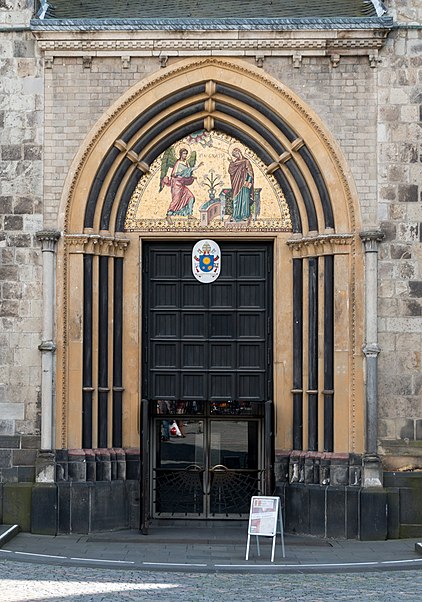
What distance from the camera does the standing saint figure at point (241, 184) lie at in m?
20.3

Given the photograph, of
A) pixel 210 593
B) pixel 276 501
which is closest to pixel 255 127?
pixel 276 501

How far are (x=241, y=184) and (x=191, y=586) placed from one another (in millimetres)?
7638

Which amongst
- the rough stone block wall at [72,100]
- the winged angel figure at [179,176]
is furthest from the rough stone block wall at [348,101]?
the rough stone block wall at [72,100]

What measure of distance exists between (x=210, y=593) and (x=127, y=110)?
8553 millimetres

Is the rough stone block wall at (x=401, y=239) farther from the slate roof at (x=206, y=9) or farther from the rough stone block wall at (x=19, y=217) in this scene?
the rough stone block wall at (x=19, y=217)

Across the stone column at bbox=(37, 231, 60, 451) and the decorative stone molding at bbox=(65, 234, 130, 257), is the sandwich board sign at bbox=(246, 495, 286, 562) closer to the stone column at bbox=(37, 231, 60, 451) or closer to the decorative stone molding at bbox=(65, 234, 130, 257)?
the stone column at bbox=(37, 231, 60, 451)

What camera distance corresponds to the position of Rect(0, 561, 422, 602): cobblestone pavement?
46.6 feet

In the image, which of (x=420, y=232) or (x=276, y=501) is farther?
(x=420, y=232)

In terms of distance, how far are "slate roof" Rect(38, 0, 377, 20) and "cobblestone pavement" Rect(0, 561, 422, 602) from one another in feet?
29.6

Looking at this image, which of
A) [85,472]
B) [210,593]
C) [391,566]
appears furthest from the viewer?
[85,472]

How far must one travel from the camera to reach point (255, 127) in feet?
66.2

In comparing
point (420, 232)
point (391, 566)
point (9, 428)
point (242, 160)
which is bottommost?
point (391, 566)

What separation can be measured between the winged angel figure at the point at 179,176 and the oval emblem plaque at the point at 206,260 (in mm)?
715

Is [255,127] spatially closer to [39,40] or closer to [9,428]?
[39,40]
